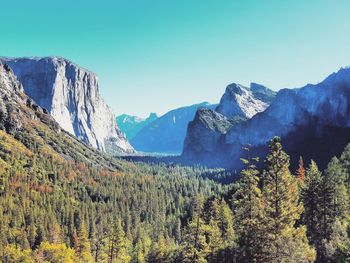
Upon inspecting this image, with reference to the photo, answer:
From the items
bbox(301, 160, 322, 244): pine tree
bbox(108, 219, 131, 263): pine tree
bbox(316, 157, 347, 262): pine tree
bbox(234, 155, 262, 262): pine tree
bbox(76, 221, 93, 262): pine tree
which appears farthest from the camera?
bbox(76, 221, 93, 262): pine tree

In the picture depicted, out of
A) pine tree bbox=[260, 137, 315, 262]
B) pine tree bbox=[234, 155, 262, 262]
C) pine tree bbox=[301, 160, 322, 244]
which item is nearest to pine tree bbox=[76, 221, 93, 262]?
pine tree bbox=[301, 160, 322, 244]

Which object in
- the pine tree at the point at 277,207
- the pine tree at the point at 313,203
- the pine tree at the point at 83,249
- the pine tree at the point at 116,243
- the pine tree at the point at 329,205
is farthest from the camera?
the pine tree at the point at 83,249

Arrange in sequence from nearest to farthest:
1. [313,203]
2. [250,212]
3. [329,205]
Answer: [250,212], [329,205], [313,203]

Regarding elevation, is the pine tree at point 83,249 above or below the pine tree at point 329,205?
below

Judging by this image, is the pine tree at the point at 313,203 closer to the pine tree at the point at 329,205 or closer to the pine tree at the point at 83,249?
the pine tree at the point at 329,205

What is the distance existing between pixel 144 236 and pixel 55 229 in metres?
35.6

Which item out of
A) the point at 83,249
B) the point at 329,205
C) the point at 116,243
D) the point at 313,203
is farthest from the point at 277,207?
the point at 83,249

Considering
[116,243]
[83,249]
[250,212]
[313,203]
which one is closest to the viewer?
[250,212]

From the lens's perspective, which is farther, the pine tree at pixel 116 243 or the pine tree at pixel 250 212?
the pine tree at pixel 116 243

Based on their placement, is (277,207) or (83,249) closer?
(277,207)

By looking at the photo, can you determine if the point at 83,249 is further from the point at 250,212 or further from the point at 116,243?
the point at 250,212

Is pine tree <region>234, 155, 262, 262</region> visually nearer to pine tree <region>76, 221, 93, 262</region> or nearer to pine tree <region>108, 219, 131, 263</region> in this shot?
pine tree <region>108, 219, 131, 263</region>

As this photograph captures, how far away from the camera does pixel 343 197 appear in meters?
66.2

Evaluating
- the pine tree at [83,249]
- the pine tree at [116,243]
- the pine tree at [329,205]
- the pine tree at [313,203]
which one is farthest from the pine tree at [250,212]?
the pine tree at [83,249]
